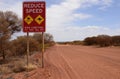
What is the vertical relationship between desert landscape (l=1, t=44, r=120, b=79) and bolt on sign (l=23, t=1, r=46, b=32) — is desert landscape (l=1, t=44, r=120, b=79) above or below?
below

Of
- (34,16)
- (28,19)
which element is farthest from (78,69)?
(28,19)

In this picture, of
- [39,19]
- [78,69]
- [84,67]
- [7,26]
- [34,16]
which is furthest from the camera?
[7,26]

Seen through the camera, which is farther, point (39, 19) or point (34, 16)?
point (39, 19)

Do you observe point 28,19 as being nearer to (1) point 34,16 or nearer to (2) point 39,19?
(1) point 34,16

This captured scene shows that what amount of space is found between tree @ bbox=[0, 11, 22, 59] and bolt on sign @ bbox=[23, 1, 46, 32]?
60.1ft

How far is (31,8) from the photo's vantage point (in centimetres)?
1730

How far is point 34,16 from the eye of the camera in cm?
1736

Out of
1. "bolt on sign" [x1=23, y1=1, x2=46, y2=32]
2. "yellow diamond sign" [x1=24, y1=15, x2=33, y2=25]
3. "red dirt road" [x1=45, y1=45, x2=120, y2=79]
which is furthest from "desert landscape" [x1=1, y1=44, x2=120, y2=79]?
"yellow diamond sign" [x1=24, y1=15, x2=33, y2=25]

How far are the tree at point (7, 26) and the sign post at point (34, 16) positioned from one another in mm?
18304

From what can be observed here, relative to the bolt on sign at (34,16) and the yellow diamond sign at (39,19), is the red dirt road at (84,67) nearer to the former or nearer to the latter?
the bolt on sign at (34,16)

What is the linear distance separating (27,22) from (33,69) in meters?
2.94

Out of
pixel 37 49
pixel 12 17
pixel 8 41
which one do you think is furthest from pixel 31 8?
pixel 37 49

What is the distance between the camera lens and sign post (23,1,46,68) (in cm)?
1725

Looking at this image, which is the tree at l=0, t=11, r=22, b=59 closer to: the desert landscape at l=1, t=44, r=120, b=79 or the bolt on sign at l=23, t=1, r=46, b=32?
the desert landscape at l=1, t=44, r=120, b=79
